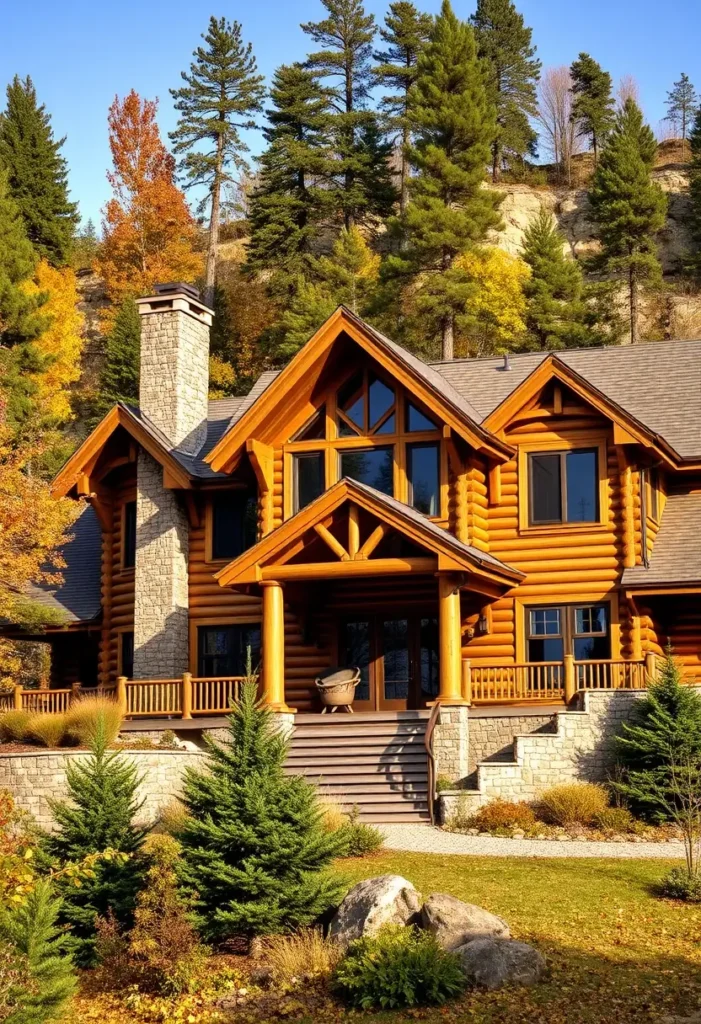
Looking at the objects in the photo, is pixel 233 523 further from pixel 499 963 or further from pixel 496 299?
pixel 496 299

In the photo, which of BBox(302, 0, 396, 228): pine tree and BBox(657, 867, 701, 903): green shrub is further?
BBox(302, 0, 396, 228): pine tree

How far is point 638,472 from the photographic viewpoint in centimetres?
2734

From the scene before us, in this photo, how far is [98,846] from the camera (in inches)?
643

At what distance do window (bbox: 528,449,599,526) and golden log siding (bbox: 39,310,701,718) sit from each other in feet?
0.60

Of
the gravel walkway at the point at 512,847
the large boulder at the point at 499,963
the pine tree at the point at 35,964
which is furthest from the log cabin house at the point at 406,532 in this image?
the pine tree at the point at 35,964

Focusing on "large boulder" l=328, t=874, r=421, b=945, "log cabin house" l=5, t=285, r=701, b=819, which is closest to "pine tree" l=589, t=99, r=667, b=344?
"log cabin house" l=5, t=285, r=701, b=819

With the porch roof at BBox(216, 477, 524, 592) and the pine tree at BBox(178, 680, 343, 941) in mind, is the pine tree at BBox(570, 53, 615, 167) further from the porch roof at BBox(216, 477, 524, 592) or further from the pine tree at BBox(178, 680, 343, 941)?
the pine tree at BBox(178, 680, 343, 941)

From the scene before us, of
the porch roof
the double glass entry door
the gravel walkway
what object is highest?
the porch roof

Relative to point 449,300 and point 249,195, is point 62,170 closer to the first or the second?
point 249,195

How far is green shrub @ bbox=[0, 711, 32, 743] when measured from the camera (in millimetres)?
25844

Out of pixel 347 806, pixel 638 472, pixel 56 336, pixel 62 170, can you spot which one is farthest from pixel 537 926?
pixel 62 170

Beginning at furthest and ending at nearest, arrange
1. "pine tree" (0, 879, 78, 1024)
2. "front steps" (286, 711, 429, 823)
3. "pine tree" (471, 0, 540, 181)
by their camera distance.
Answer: "pine tree" (471, 0, 540, 181), "front steps" (286, 711, 429, 823), "pine tree" (0, 879, 78, 1024)

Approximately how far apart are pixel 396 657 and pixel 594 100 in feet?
223

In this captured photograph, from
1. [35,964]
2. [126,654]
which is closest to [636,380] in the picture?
[126,654]
